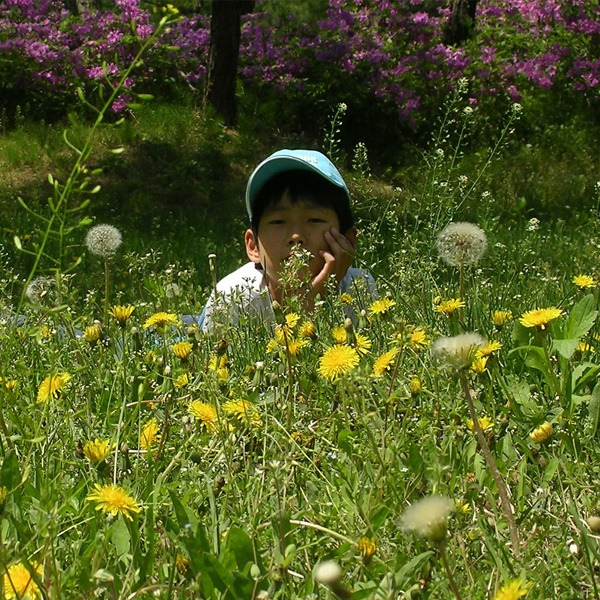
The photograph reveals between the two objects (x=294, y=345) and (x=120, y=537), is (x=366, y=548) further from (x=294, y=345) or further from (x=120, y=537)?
(x=294, y=345)

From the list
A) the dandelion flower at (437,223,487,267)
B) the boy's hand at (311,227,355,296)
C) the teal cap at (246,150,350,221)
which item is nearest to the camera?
the dandelion flower at (437,223,487,267)

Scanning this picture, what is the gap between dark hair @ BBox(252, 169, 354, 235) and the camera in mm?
3875

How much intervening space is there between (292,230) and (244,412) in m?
2.14

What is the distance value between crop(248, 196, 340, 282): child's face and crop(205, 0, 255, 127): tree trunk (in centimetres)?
666

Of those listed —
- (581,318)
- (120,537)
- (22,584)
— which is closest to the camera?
(22,584)

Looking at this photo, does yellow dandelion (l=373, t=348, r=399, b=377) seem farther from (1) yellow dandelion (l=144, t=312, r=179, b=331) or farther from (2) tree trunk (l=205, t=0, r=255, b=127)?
(2) tree trunk (l=205, t=0, r=255, b=127)

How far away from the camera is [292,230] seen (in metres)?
3.77

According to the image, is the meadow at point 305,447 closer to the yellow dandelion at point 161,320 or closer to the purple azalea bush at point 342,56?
the yellow dandelion at point 161,320

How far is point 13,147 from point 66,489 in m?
8.32

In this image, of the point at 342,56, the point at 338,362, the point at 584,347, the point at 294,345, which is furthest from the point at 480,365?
the point at 342,56

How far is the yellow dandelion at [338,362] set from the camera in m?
1.70

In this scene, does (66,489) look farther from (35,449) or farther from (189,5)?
(189,5)

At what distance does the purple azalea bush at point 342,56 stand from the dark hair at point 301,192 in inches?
265

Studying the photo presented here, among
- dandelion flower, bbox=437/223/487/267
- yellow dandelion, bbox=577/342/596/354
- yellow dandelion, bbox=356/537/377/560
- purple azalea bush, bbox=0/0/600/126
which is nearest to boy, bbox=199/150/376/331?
dandelion flower, bbox=437/223/487/267
